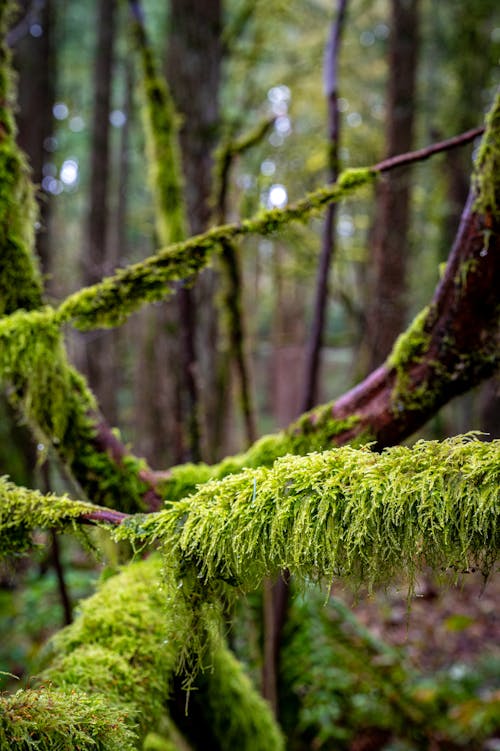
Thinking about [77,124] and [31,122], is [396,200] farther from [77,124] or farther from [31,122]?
[77,124]

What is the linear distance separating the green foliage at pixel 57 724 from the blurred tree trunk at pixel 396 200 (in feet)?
21.1

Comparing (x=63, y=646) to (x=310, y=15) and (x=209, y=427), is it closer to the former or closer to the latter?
(x=209, y=427)

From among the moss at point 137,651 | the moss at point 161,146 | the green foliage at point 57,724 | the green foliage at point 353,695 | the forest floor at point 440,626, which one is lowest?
the forest floor at point 440,626

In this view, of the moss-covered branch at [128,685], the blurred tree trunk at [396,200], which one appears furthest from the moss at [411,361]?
the blurred tree trunk at [396,200]

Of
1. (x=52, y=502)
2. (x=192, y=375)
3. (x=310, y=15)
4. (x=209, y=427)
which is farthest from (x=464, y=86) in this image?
(x=52, y=502)

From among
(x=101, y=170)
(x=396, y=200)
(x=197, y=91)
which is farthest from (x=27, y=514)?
(x=101, y=170)

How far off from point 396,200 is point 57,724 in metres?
7.59

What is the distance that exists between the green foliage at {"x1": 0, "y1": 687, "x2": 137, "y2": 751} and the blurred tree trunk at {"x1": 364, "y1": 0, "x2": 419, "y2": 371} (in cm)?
644

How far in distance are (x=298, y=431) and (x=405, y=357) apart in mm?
474

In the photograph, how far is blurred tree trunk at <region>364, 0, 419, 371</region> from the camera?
725 cm

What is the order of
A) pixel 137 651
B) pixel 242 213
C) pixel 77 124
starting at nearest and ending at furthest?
1. pixel 137 651
2. pixel 242 213
3. pixel 77 124

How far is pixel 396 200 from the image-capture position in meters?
7.55

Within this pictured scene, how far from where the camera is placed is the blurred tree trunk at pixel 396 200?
23.8ft

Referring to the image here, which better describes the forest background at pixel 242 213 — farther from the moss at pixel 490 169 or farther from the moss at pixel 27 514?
the moss at pixel 490 169
